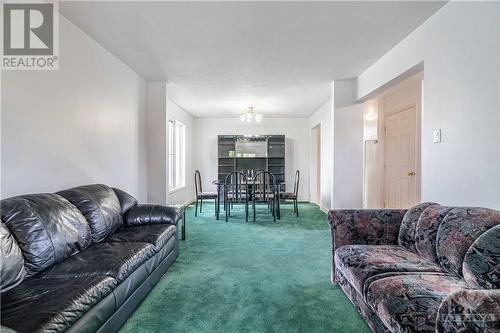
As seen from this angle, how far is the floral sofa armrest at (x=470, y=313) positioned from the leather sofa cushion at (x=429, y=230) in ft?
3.06

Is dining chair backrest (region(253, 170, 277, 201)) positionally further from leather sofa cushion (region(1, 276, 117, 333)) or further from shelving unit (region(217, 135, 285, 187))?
leather sofa cushion (region(1, 276, 117, 333))

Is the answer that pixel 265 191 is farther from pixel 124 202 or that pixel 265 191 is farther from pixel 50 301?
pixel 50 301

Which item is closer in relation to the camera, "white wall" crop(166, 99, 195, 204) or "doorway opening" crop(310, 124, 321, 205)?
"white wall" crop(166, 99, 195, 204)

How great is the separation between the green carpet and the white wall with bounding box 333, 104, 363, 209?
33.6 inches

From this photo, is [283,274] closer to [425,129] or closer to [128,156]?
[425,129]

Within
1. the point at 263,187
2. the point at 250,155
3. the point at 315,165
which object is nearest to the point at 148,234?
the point at 263,187

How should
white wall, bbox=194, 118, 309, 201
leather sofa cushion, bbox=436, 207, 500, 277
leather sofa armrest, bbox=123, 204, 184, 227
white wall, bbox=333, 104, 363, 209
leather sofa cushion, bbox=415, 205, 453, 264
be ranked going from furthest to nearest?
white wall, bbox=194, 118, 309, 201
white wall, bbox=333, 104, 363, 209
leather sofa armrest, bbox=123, 204, 184, 227
leather sofa cushion, bbox=415, 205, 453, 264
leather sofa cushion, bbox=436, 207, 500, 277

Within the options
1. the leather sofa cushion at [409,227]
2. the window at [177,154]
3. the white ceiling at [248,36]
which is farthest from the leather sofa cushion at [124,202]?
the window at [177,154]

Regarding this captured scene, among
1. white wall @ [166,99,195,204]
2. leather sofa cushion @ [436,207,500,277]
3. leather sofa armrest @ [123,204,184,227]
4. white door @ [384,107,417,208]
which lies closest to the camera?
leather sofa cushion @ [436,207,500,277]

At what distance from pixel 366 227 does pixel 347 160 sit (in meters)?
2.26

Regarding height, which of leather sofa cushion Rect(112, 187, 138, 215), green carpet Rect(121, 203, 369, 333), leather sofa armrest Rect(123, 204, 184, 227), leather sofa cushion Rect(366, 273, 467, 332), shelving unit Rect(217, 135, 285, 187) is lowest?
green carpet Rect(121, 203, 369, 333)

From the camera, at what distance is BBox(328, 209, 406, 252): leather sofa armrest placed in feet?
7.10

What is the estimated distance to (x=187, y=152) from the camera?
688cm

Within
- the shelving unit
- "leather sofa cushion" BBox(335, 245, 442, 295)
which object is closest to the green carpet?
"leather sofa cushion" BBox(335, 245, 442, 295)
